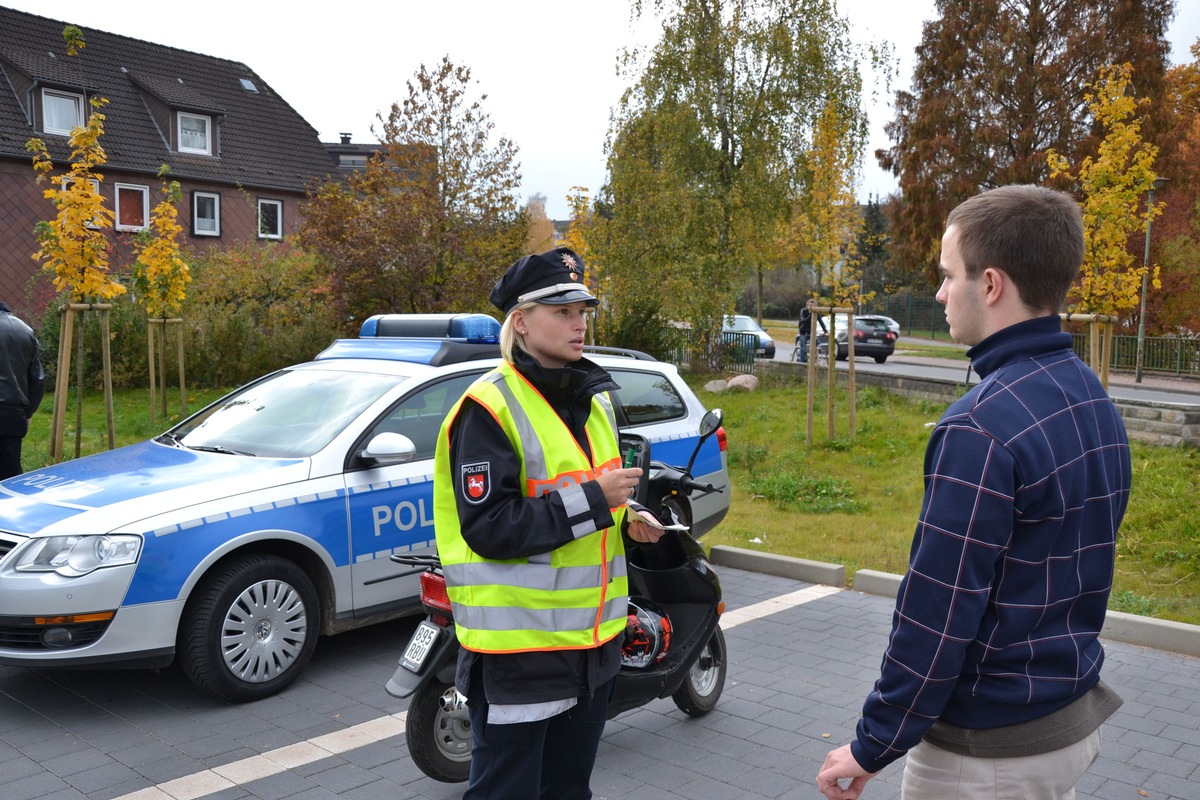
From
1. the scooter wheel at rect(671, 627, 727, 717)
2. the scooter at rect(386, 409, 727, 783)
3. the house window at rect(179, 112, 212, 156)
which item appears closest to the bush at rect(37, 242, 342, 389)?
the scooter wheel at rect(671, 627, 727, 717)

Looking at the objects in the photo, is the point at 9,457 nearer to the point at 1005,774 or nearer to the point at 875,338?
the point at 1005,774

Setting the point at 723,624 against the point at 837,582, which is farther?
the point at 837,582

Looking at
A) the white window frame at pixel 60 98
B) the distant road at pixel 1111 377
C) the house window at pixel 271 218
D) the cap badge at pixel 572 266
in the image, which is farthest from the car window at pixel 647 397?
the house window at pixel 271 218

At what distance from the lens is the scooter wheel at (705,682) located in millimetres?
5016

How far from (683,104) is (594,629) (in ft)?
64.4

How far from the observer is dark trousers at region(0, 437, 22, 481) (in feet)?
26.2

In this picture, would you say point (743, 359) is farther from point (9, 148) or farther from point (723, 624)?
point (9, 148)

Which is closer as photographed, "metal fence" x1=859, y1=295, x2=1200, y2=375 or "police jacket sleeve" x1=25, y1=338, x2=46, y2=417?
"police jacket sleeve" x1=25, y1=338, x2=46, y2=417

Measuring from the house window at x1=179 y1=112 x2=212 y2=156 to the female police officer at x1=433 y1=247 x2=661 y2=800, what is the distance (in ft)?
112

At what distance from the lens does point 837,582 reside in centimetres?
783

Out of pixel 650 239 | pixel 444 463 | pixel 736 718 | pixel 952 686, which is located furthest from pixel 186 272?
pixel 952 686

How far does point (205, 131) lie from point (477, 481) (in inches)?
1390

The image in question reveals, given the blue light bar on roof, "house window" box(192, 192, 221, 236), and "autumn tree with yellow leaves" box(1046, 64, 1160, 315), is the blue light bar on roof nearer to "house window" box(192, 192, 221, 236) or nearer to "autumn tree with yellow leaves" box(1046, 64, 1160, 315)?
"autumn tree with yellow leaves" box(1046, 64, 1160, 315)

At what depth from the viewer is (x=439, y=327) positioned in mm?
6758
